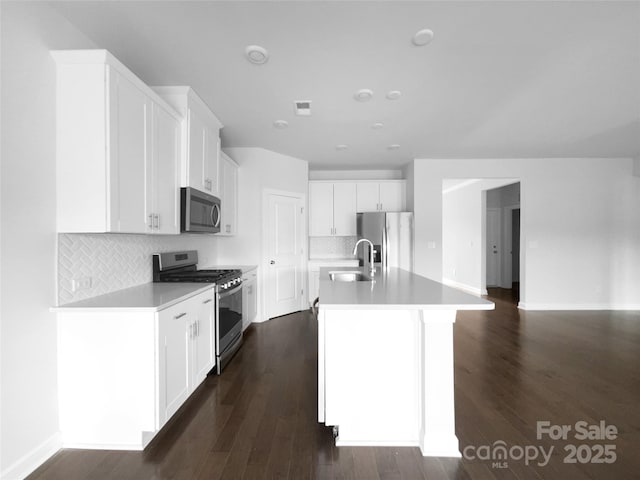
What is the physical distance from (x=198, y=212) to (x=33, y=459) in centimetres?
198

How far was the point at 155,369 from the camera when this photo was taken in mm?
1854

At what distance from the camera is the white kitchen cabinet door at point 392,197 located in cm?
577

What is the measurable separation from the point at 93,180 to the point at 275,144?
2.96 metres

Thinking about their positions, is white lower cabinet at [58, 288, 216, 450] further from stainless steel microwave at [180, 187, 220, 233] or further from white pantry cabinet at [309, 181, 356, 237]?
white pantry cabinet at [309, 181, 356, 237]

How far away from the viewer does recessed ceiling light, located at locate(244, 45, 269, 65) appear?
2.23 metres

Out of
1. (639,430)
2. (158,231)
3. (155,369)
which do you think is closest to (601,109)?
(639,430)

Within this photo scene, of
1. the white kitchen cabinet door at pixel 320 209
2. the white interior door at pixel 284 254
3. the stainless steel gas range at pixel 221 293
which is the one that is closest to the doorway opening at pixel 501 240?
the white kitchen cabinet door at pixel 320 209

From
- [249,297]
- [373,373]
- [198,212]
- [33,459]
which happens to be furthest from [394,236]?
[33,459]

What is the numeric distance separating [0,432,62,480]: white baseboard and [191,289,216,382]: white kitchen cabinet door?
2.62ft

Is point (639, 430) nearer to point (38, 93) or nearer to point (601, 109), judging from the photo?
point (601, 109)

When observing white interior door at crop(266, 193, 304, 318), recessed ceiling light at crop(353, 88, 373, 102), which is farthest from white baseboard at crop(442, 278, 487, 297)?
recessed ceiling light at crop(353, 88, 373, 102)

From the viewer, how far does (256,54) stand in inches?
90.4

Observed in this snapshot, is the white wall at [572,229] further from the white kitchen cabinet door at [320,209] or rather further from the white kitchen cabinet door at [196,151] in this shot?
the white kitchen cabinet door at [196,151]

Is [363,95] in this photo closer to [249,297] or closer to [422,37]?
[422,37]
